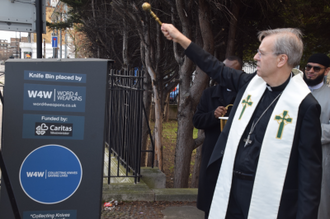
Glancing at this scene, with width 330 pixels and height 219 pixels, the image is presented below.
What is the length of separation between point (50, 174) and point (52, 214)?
12.8 inches

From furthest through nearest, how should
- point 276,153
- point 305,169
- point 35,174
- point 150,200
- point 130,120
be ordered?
point 130,120
point 150,200
point 35,174
point 276,153
point 305,169

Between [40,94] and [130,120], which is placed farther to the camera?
[130,120]

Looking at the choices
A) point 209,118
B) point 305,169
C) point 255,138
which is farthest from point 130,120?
point 305,169

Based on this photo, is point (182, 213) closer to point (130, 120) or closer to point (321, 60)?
point (130, 120)

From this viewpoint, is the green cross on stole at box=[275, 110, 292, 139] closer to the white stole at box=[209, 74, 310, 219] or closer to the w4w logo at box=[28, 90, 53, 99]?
the white stole at box=[209, 74, 310, 219]

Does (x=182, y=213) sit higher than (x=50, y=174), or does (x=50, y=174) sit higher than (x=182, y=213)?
(x=50, y=174)

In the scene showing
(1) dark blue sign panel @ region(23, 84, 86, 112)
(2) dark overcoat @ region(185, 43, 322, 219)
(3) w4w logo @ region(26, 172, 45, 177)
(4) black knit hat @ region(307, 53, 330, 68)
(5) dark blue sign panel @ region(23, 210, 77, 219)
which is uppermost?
(4) black knit hat @ region(307, 53, 330, 68)

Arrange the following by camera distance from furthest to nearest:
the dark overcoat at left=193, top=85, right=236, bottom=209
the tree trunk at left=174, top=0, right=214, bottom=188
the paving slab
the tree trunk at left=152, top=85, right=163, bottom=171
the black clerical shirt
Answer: the tree trunk at left=152, top=85, right=163, bottom=171, the tree trunk at left=174, top=0, right=214, bottom=188, the paving slab, the dark overcoat at left=193, top=85, right=236, bottom=209, the black clerical shirt

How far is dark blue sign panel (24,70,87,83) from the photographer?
105 inches

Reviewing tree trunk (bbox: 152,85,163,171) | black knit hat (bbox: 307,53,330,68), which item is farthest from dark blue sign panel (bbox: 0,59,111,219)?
tree trunk (bbox: 152,85,163,171)

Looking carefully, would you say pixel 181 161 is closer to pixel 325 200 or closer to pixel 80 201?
pixel 325 200

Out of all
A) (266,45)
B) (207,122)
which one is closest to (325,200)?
(207,122)

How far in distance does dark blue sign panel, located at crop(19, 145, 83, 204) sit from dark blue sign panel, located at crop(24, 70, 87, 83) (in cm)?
53

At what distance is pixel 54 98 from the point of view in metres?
2.71
